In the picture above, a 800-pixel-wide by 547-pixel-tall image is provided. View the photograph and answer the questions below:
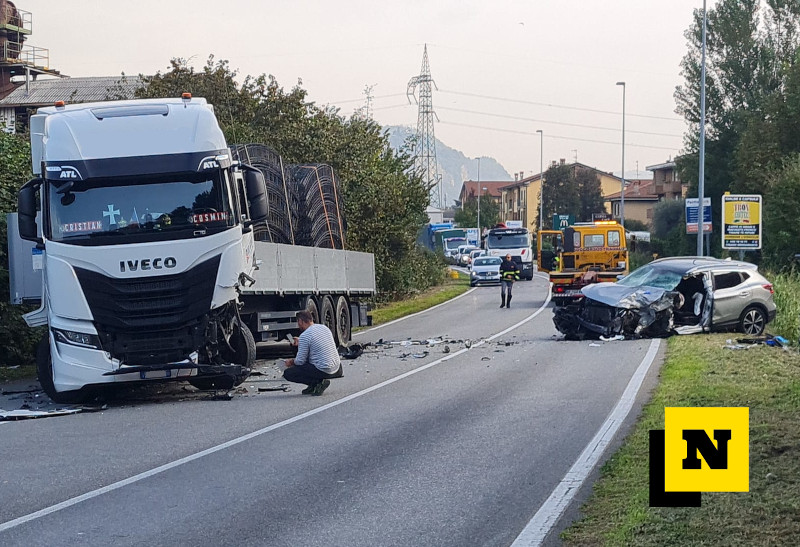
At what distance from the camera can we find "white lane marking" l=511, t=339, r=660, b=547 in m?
7.04

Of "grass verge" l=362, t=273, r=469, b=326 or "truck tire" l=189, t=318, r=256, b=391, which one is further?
"grass verge" l=362, t=273, r=469, b=326

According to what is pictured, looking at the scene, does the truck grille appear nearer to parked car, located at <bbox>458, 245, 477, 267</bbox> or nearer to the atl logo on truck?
the atl logo on truck

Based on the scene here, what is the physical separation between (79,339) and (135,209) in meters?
1.81

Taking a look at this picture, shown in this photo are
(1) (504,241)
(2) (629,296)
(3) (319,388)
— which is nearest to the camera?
(3) (319,388)

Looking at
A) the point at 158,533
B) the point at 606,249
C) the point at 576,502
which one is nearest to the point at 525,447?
the point at 576,502

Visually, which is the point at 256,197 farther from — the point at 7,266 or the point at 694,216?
the point at 694,216

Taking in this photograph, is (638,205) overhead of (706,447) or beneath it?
overhead

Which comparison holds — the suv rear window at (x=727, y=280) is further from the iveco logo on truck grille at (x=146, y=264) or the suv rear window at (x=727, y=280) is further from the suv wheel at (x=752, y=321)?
the iveco logo on truck grille at (x=146, y=264)

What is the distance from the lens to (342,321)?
2291 centimetres

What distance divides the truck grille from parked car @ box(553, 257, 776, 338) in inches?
426

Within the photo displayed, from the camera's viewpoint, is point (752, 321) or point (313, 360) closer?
point (313, 360)

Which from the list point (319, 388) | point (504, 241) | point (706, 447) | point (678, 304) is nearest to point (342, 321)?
point (678, 304)

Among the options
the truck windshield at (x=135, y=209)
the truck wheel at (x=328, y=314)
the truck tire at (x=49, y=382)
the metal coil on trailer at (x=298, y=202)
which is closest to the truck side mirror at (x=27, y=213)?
the truck windshield at (x=135, y=209)

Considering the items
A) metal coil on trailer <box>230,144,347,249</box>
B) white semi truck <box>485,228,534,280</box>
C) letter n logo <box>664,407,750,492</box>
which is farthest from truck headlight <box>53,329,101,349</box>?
white semi truck <box>485,228,534,280</box>
